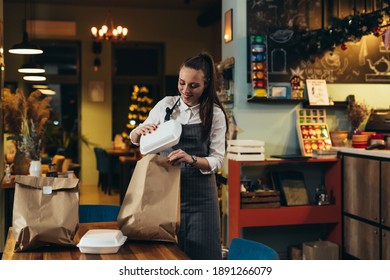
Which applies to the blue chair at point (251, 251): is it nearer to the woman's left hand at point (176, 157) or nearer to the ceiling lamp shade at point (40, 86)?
the woman's left hand at point (176, 157)

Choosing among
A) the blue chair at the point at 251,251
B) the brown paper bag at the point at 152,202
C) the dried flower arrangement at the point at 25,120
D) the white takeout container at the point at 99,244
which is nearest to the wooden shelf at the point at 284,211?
the dried flower arrangement at the point at 25,120

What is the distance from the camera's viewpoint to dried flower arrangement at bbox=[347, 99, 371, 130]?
5027 millimetres

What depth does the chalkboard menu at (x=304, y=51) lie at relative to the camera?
16.2 ft

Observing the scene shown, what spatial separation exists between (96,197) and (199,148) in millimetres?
7057

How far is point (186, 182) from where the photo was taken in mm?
2344

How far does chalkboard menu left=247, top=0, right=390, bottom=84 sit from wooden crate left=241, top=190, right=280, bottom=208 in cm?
99

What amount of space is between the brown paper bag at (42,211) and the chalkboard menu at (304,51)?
3.23 metres

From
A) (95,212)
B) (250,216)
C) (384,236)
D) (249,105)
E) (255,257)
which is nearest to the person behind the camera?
(255,257)

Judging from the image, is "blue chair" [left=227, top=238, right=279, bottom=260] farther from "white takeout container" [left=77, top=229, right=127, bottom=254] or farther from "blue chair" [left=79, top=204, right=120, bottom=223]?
"blue chair" [left=79, top=204, right=120, bottom=223]

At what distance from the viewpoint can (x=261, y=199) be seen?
15.2 ft

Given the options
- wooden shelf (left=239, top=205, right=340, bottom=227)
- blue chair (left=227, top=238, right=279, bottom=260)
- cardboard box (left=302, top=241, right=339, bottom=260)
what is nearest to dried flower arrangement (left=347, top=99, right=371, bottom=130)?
wooden shelf (left=239, top=205, right=340, bottom=227)

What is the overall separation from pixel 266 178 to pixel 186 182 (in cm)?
270

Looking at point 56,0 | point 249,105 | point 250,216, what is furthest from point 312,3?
point 56,0

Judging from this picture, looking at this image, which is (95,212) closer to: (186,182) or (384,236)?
(186,182)
